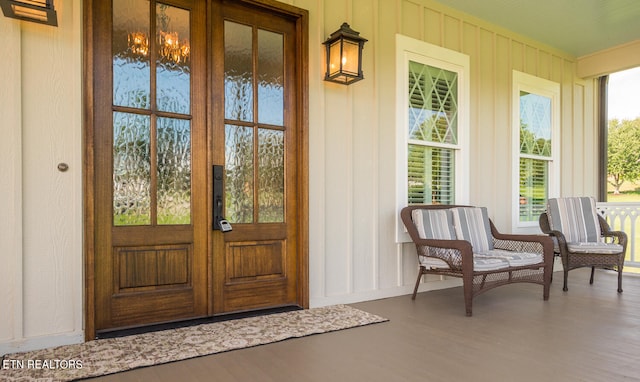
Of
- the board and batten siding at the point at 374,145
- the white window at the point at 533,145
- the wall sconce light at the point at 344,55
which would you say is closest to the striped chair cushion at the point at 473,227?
the board and batten siding at the point at 374,145

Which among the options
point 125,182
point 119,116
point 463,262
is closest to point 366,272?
point 463,262

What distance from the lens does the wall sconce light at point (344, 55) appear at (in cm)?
346

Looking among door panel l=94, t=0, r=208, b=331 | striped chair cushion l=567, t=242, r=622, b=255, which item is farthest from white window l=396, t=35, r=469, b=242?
door panel l=94, t=0, r=208, b=331

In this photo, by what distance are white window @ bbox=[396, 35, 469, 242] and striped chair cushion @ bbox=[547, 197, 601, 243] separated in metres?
1.11

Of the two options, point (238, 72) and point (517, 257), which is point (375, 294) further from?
point (238, 72)

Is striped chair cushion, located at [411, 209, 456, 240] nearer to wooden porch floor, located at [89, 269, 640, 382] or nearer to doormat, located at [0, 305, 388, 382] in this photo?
wooden porch floor, located at [89, 269, 640, 382]

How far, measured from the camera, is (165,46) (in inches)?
119

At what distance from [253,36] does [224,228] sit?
160 centimetres

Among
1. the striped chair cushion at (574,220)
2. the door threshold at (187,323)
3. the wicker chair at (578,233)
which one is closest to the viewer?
the door threshold at (187,323)

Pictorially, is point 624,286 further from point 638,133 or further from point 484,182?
point 638,133

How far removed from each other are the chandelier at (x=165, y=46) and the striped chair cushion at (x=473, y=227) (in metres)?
2.80

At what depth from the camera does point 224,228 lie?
9.88 ft

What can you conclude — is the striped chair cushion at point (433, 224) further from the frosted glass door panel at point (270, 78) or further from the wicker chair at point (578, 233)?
the frosted glass door panel at point (270, 78)

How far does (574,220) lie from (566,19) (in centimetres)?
234
